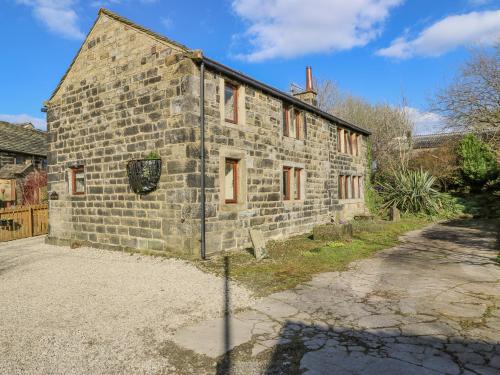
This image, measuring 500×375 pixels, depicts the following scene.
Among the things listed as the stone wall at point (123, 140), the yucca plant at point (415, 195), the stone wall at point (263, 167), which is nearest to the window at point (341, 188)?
the stone wall at point (263, 167)

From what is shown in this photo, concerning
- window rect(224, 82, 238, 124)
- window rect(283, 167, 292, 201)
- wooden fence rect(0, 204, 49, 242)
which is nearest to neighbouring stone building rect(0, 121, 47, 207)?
wooden fence rect(0, 204, 49, 242)

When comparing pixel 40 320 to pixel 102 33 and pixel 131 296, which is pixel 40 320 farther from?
pixel 102 33

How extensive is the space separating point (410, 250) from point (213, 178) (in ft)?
19.6

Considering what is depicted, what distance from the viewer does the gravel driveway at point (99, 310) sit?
382cm

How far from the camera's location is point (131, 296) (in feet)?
20.1

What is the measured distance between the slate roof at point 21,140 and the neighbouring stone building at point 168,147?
11734 mm

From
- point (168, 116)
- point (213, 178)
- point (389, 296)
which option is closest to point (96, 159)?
point (168, 116)

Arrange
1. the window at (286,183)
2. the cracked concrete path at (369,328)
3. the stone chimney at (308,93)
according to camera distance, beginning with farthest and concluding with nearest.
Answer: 1. the stone chimney at (308,93)
2. the window at (286,183)
3. the cracked concrete path at (369,328)

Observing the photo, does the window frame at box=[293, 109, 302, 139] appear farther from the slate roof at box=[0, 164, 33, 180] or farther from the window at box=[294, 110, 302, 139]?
the slate roof at box=[0, 164, 33, 180]

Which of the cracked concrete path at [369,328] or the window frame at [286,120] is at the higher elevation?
the window frame at [286,120]

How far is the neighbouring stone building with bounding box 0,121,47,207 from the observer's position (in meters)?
17.8

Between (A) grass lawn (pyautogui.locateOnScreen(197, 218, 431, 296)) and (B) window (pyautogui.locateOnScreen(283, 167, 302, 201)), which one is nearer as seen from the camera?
(A) grass lawn (pyautogui.locateOnScreen(197, 218, 431, 296))

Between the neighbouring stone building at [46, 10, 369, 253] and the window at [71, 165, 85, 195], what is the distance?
3cm

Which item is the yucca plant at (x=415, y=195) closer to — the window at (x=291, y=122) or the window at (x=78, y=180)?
the window at (x=291, y=122)
